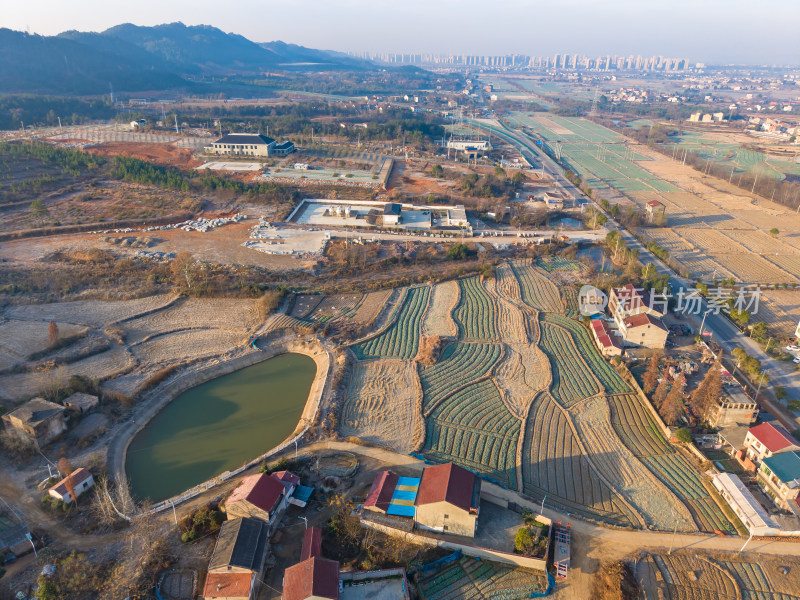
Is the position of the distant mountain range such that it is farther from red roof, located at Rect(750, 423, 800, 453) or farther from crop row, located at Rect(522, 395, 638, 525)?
red roof, located at Rect(750, 423, 800, 453)

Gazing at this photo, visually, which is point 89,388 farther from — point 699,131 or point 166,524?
point 699,131

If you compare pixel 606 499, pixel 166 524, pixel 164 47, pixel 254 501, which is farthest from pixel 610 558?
pixel 164 47

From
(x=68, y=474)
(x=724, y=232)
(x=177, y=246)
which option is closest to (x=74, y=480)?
(x=68, y=474)

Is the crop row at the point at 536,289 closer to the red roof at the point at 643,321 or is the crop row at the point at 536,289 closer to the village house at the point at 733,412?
the red roof at the point at 643,321

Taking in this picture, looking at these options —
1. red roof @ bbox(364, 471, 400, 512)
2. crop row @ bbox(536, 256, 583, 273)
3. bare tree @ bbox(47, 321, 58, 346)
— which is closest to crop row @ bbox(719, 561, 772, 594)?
red roof @ bbox(364, 471, 400, 512)

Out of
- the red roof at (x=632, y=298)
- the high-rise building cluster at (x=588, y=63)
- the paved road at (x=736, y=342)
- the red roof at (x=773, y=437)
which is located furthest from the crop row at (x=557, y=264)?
the high-rise building cluster at (x=588, y=63)

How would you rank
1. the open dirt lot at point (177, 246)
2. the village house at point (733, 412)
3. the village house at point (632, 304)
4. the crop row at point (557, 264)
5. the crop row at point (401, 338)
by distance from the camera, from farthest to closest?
the crop row at point (557, 264), the open dirt lot at point (177, 246), the village house at point (632, 304), the crop row at point (401, 338), the village house at point (733, 412)
